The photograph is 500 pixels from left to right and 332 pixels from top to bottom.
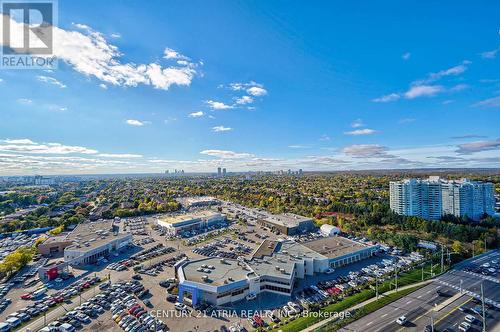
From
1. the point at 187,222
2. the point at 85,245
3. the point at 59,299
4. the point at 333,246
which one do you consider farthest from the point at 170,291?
the point at 187,222

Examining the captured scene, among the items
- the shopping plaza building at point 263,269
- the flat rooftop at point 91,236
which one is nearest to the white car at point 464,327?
the shopping plaza building at point 263,269

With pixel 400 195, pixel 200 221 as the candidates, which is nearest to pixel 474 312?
pixel 400 195

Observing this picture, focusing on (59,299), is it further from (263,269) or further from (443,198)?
(443,198)

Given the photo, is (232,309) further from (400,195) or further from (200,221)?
(400,195)

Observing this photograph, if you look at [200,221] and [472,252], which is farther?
[200,221]

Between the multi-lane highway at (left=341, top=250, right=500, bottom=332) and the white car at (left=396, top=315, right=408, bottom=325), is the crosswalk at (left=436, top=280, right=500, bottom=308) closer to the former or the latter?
the multi-lane highway at (left=341, top=250, right=500, bottom=332)

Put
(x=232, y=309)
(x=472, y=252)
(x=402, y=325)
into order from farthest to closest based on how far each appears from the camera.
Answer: (x=472, y=252) → (x=232, y=309) → (x=402, y=325)

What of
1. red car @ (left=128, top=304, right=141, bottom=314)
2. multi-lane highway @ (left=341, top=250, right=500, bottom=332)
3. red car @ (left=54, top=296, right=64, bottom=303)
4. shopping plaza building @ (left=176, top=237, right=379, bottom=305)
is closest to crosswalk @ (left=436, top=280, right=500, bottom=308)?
multi-lane highway @ (left=341, top=250, right=500, bottom=332)
